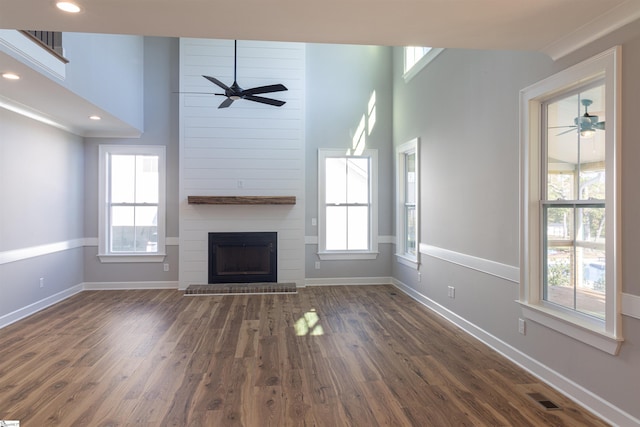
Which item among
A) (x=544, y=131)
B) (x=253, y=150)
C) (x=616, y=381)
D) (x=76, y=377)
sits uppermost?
(x=253, y=150)

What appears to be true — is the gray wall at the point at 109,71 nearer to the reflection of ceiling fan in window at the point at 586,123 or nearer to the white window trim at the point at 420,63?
the white window trim at the point at 420,63

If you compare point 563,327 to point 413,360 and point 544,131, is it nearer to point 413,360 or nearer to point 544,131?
point 413,360

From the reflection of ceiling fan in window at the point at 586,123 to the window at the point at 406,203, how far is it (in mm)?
2909

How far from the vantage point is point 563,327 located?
8.92ft

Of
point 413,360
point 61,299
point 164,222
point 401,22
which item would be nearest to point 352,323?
point 413,360

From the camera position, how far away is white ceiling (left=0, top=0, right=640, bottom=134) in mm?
2162

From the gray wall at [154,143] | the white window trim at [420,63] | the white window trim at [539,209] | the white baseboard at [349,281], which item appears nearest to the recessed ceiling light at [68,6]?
the white window trim at [539,209]

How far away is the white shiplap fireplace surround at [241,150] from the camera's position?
6215mm

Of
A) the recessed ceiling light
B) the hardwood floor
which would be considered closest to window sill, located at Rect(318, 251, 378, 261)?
the hardwood floor

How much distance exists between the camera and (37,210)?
493 centimetres

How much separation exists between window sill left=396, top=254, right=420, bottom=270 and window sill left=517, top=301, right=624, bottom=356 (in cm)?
233

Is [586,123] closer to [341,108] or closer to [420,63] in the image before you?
[420,63]

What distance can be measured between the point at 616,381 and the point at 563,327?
0.46m

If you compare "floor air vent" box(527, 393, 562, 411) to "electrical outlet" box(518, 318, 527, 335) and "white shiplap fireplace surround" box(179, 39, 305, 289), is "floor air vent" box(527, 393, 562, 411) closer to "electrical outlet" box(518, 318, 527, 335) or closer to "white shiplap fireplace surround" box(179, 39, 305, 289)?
"electrical outlet" box(518, 318, 527, 335)
